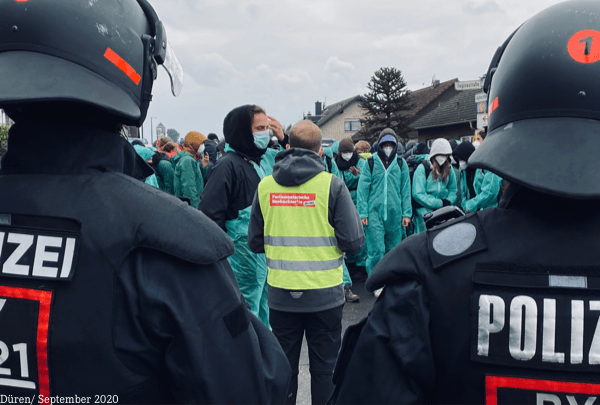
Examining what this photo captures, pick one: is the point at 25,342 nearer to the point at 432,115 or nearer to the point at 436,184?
the point at 436,184

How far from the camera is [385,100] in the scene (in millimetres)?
43250

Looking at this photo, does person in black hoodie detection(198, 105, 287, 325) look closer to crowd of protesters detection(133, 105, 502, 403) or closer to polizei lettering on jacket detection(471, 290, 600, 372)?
crowd of protesters detection(133, 105, 502, 403)

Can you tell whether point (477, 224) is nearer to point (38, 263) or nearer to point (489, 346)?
point (489, 346)

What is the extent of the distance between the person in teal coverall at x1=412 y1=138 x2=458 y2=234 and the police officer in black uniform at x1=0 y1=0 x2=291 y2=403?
5.40 meters

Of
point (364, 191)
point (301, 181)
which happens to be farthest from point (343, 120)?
point (301, 181)

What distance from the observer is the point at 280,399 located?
129 cm

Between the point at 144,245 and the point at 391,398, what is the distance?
2.46ft

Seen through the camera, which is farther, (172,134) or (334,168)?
(172,134)

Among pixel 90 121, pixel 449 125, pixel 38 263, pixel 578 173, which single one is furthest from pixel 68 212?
pixel 449 125

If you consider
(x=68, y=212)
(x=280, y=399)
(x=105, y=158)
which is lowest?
(x=280, y=399)

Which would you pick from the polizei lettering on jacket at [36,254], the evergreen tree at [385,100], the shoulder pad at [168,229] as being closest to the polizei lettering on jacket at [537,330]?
the shoulder pad at [168,229]

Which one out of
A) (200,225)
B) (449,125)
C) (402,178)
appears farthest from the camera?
(449,125)

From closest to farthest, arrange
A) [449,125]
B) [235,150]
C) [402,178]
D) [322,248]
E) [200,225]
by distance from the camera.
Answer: [200,225] < [322,248] < [235,150] < [402,178] < [449,125]

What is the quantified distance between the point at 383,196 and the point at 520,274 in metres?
5.39
